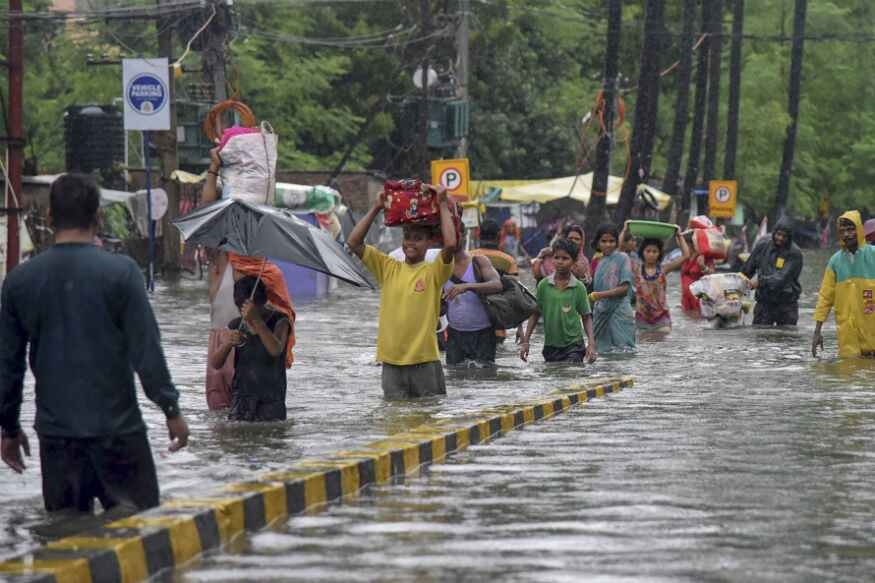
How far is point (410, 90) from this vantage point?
60.6 m

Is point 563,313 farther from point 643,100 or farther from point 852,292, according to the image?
point 643,100

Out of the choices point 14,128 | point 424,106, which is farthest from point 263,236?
point 424,106

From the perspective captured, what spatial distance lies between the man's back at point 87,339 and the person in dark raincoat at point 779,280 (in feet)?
61.7

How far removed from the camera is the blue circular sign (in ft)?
102

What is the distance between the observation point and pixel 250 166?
13000 mm

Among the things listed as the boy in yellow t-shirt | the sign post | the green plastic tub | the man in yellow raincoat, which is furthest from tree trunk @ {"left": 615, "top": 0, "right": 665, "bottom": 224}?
the boy in yellow t-shirt

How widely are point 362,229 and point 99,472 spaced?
17.7 feet

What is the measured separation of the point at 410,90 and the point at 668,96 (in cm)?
1743

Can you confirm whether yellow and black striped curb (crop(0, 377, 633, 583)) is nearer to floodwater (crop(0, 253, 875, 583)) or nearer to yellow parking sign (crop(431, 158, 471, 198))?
floodwater (crop(0, 253, 875, 583))

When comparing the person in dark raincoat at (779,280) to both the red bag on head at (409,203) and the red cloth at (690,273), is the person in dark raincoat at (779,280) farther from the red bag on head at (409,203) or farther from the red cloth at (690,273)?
the red bag on head at (409,203)

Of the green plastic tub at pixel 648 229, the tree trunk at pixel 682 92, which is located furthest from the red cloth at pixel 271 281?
the tree trunk at pixel 682 92

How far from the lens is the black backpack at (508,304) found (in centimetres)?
1647

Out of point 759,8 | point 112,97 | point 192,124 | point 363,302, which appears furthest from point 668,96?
point 363,302

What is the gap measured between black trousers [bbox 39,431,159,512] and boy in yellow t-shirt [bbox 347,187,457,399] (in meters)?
5.11
